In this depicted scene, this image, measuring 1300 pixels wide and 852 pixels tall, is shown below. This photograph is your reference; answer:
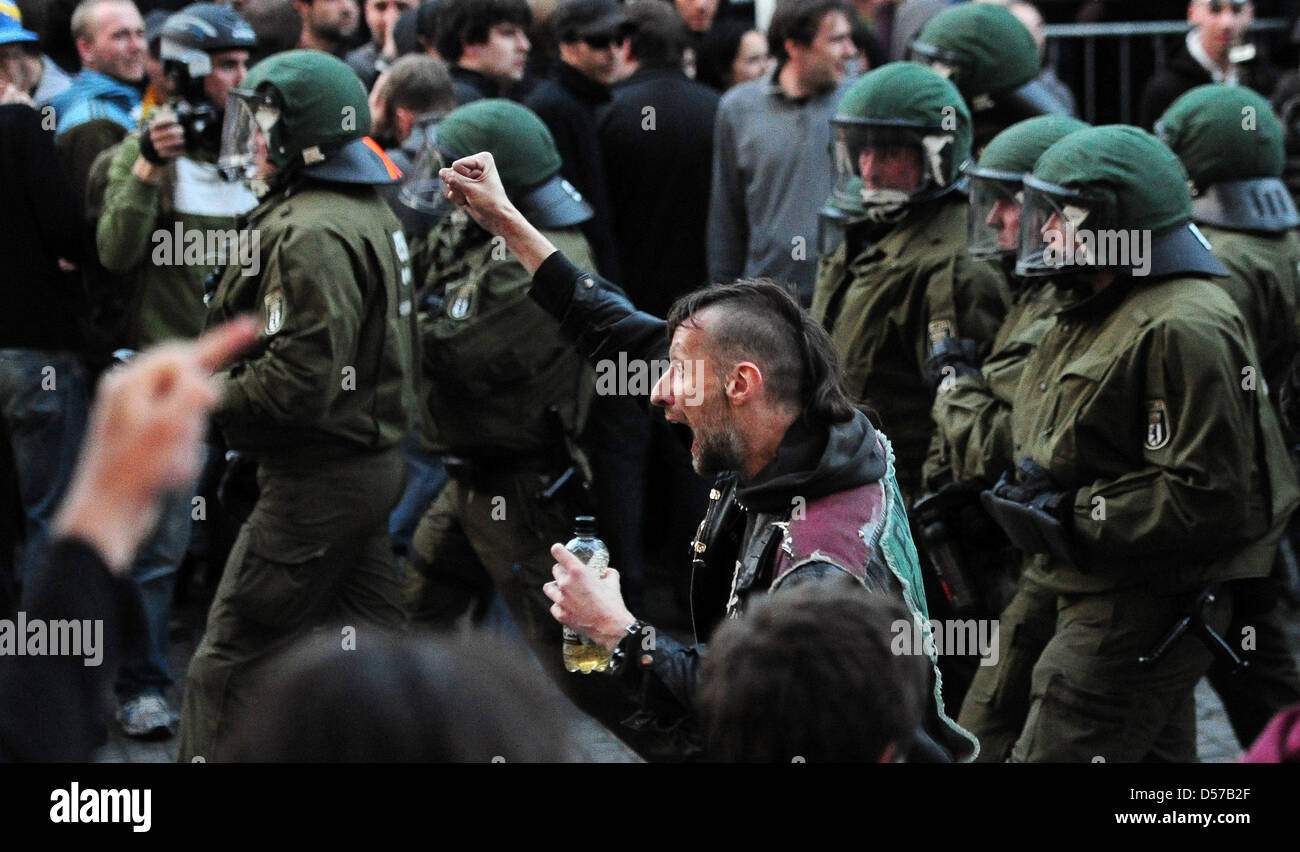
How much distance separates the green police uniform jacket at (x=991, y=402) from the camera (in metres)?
5.08

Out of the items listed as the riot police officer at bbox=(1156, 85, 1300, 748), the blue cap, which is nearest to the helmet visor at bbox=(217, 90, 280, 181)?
the blue cap

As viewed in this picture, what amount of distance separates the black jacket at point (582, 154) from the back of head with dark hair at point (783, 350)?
3.62 m

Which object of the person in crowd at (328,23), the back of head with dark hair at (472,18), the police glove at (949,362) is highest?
the person in crowd at (328,23)

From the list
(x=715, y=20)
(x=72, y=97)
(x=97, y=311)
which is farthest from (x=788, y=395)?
(x=715, y=20)

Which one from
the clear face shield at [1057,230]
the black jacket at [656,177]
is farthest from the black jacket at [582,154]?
the clear face shield at [1057,230]

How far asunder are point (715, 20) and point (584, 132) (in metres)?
2.83

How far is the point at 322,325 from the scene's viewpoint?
510cm

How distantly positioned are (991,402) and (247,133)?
2.42 m

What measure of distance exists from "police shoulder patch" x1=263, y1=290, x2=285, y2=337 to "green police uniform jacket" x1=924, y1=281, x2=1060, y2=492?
1958 millimetres

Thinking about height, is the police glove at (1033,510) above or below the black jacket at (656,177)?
below

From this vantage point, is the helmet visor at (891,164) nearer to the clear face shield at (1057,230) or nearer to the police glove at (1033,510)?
the clear face shield at (1057,230)

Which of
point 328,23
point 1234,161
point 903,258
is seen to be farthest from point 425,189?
point 1234,161

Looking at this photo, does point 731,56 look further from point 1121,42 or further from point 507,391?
point 507,391

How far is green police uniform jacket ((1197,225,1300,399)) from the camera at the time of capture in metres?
5.92
